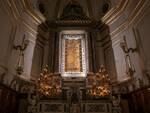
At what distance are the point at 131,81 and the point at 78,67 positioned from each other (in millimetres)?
3221

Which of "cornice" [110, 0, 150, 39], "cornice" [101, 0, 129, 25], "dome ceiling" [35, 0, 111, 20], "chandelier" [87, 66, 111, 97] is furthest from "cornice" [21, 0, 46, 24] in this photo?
"chandelier" [87, 66, 111, 97]

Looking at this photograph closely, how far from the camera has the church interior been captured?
258 inches

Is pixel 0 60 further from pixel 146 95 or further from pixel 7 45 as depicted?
pixel 146 95

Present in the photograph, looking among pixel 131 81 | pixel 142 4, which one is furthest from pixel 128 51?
pixel 142 4

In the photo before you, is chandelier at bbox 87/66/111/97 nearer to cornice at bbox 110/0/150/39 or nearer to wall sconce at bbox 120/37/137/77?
wall sconce at bbox 120/37/137/77

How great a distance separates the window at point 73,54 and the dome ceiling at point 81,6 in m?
1.51

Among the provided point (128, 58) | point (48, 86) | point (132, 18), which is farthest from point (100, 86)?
point (132, 18)

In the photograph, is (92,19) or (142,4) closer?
(142,4)

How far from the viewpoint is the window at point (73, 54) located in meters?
9.61

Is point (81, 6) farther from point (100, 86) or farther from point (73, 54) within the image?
point (100, 86)

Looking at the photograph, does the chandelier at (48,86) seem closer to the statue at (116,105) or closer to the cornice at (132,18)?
the statue at (116,105)

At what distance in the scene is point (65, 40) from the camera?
10742 mm

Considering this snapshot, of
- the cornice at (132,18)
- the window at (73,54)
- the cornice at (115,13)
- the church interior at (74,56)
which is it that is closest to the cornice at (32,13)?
the church interior at (74,56)

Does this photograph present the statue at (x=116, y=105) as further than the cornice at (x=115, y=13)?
No
